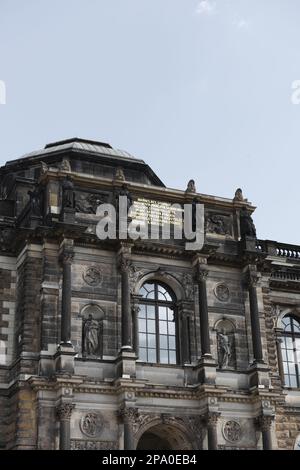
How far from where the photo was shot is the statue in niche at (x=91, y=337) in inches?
1083

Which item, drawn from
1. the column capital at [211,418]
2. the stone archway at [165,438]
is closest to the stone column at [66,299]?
the stone archway at [165,438]

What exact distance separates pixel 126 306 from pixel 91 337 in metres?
1.59

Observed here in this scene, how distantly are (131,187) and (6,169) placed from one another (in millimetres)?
7068

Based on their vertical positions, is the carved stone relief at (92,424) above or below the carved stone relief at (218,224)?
below

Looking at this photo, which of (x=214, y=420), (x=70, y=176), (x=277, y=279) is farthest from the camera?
(x=277, y=279)

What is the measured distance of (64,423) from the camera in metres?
25.5

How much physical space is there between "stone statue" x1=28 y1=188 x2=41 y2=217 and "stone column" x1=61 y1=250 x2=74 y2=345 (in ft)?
6.81

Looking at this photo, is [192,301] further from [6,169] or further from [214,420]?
[6,169]

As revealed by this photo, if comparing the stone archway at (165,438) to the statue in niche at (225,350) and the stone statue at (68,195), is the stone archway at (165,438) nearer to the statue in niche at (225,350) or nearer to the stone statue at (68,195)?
the statue in niche at (225,350)

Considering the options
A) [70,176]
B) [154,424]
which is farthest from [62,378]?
[70,176]

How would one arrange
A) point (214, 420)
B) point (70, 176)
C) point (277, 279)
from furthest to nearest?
point (277, 279)
point (70, 176)
point (214, 420)

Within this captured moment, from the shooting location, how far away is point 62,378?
84.5ft

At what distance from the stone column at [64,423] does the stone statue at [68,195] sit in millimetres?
7046

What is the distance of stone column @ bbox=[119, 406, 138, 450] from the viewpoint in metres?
26.1
